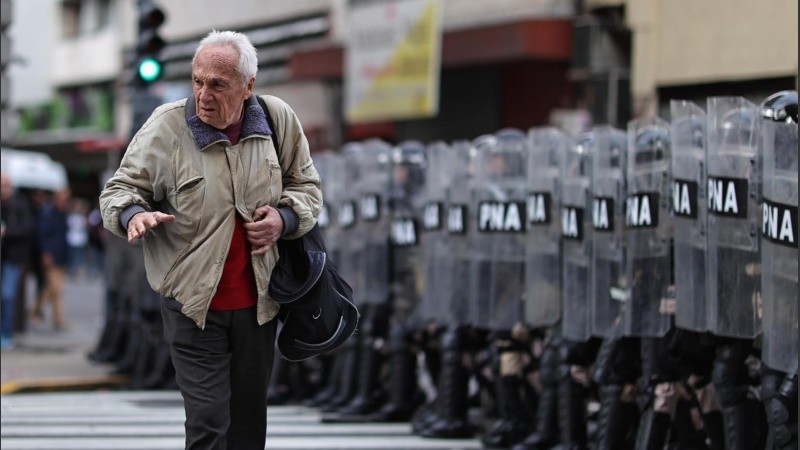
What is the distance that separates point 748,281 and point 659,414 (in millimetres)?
885

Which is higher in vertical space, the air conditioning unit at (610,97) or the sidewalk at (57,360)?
the air conditioning unit at (610,97)

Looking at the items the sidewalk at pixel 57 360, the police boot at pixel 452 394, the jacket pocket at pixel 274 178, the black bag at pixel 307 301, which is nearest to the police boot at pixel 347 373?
the police boot at pixel 452 394

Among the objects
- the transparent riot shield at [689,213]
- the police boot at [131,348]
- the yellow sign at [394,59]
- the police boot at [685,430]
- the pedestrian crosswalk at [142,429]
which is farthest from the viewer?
the yellow sign at [394,59]

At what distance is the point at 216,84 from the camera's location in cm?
538

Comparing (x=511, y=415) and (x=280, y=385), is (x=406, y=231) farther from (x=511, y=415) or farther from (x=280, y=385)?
(x=280, y=385)

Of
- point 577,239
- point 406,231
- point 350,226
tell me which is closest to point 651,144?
point 577,239

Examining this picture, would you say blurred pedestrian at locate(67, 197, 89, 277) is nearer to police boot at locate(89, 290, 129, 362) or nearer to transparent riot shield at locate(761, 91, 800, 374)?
police boot at locate(89, 290, 129, 362)

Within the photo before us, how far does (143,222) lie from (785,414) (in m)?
2.98

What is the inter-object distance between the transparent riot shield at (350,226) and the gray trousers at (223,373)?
4.92m

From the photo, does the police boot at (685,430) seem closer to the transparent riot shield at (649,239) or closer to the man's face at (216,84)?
the transparent riot shield at (649,239)

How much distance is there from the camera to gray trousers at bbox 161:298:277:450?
5414 millimetres

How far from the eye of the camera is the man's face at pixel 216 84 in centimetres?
536

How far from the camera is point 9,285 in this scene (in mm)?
17531

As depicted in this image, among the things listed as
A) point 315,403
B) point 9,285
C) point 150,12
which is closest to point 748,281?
point 315,403
